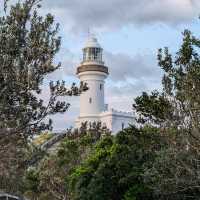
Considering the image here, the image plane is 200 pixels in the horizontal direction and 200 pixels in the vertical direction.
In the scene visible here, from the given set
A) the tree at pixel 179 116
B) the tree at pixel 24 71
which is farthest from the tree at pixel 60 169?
the tree at pixel 24 71

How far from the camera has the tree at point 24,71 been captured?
16906mm

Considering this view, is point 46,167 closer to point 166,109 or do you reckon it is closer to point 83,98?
point 166,109

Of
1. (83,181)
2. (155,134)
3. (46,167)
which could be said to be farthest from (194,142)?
(46,167)

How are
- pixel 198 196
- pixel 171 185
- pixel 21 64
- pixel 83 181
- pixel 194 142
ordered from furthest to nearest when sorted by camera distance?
1. pixel 83 181
2. pixel 198 196
3. pixel 171 185
4. pixel 194 142
5. pixel 21 64

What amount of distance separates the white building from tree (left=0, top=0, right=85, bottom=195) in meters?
90.4

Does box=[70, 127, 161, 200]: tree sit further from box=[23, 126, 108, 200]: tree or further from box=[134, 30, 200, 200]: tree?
box=[23, 126, 108, 200]: tree

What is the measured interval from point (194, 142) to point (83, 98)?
294ft

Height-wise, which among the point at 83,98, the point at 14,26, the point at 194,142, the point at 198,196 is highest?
the point at 83,98

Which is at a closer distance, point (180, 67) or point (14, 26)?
point (14, 26)

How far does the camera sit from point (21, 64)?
17.0m

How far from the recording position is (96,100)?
366ft

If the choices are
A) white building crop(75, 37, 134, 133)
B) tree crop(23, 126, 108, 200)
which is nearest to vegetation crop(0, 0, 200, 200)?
tree crop(23, 126, 108, 200)

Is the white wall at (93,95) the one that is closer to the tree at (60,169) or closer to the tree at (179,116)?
the tree at (60,169)

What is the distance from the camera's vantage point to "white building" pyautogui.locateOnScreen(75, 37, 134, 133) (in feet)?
357
